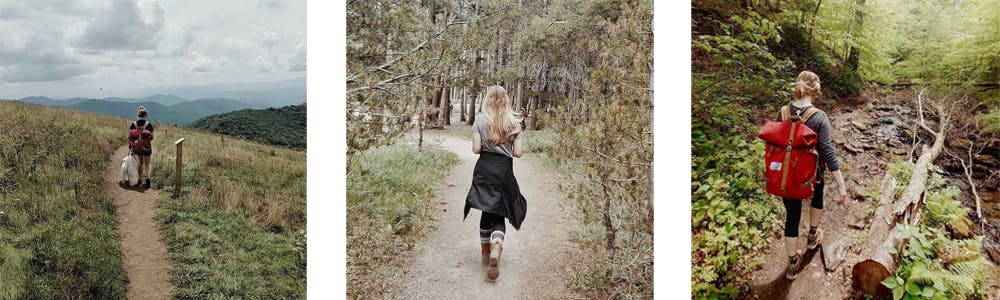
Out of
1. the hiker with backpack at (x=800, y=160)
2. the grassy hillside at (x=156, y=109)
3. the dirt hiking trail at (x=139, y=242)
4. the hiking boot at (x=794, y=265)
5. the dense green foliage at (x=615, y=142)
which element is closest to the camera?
the dirt hiking trail at (x=139, y=242)

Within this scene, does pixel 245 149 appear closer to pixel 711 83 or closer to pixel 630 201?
pixel 630 201

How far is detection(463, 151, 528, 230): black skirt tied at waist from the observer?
13.4 ft

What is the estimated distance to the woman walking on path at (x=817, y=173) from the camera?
3811 millimetres

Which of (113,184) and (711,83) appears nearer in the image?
(113,184)

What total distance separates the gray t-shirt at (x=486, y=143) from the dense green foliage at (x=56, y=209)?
233cm

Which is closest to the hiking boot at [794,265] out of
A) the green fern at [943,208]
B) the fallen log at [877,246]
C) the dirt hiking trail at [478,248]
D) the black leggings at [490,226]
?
the fallen log at [877,246]

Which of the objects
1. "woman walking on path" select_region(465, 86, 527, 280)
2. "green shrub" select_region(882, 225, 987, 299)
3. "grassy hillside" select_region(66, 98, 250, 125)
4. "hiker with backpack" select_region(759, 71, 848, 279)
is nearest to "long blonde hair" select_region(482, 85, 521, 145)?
"woman walking on path" select_region(465, 86, 527, 280)

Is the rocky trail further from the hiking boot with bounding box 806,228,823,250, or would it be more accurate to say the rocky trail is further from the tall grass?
the tall grass

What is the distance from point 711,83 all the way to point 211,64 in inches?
137

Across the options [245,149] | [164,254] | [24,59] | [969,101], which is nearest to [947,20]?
[969,101]

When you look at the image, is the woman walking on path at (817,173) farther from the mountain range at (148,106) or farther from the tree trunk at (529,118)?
the mountain range at (148,106)

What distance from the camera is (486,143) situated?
13.4 ft

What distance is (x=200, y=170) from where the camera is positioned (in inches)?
154

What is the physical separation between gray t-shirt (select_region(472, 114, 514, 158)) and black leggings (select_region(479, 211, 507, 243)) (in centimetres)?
44
